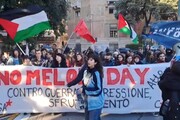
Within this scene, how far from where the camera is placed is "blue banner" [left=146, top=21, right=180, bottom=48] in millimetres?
7688

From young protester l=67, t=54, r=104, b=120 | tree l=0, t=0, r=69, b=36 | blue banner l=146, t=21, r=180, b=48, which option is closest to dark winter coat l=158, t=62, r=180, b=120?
young protester l=67, t=54, r=104, b=120

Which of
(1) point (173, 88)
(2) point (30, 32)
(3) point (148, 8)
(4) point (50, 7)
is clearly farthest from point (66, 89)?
(3) point (148, 8)

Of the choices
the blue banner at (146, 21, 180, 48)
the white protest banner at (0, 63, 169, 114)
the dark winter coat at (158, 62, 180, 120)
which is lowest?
the white protest banner at (0, 63, 169, 114)

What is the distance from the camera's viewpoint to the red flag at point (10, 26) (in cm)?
936

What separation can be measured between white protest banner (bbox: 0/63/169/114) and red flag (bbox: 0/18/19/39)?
80cm

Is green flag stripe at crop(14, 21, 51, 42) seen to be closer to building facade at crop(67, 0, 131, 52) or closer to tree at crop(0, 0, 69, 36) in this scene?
tree at crop(0, 0, 69, 36)

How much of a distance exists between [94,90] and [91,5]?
172 feet

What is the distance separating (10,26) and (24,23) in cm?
37

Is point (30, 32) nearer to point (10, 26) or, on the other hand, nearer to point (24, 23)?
point (24, 23)

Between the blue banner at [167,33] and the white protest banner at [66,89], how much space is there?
1463 millimetres

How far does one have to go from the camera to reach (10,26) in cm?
941

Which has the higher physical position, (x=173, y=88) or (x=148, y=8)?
(x=148, y=8)

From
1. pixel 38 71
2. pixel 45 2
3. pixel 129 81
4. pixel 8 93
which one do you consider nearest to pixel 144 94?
pixel 129 81

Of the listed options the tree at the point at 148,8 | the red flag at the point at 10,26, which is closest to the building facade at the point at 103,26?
the tree at the point at 148,8
